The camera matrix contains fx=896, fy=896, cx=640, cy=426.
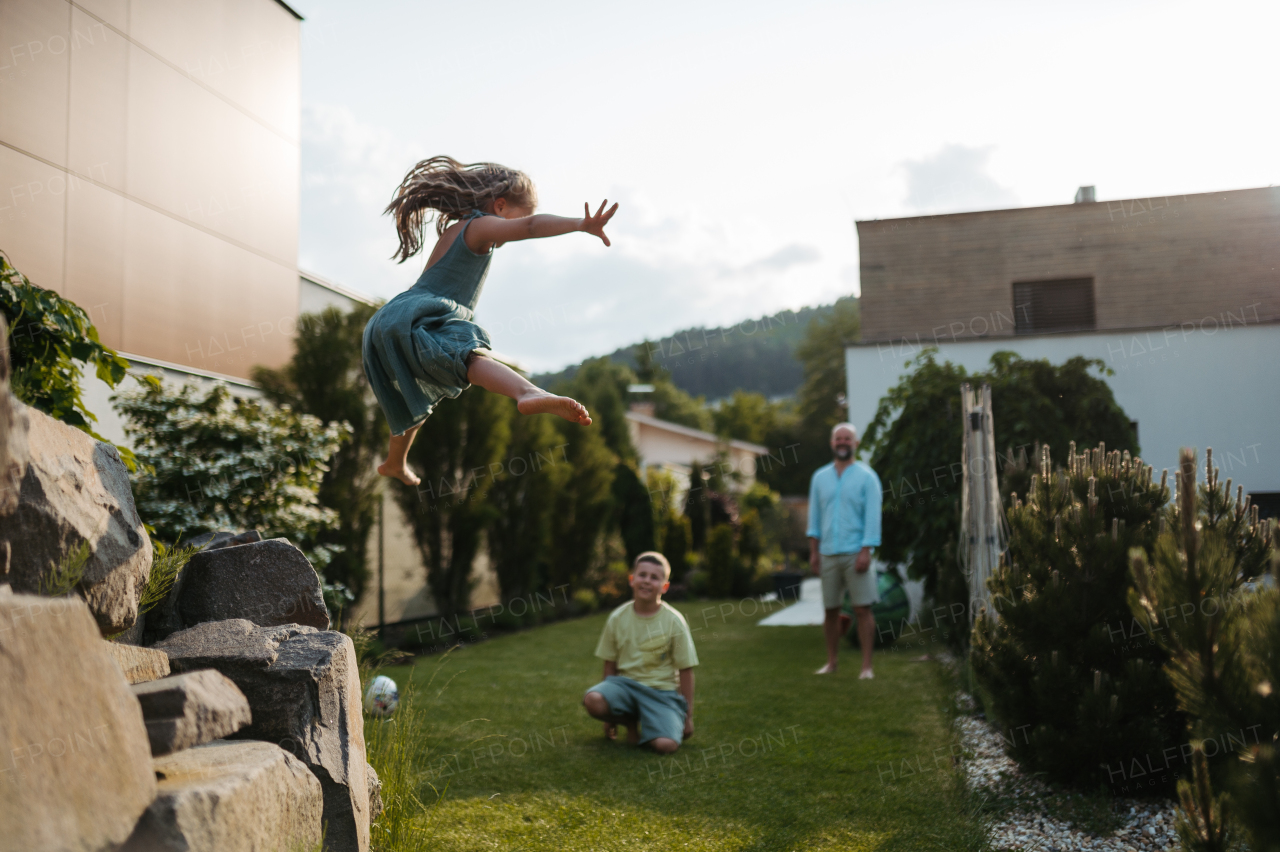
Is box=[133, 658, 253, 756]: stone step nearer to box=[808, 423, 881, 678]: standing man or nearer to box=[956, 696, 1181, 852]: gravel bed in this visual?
box=[956, 696, 1181, 852]: gravel bed

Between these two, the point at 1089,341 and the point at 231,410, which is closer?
the point at 231,410

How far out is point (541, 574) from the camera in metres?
11.8

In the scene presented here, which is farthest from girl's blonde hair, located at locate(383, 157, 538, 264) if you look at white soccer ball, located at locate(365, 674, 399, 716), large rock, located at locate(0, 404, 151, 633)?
white soccer ball, located at locate(365, 674, 399, 716)

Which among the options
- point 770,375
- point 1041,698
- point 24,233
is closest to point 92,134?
point 24,233

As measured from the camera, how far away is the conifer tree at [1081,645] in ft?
11.0

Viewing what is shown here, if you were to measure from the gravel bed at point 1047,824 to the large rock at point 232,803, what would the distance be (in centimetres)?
233

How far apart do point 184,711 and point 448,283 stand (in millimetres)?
1454

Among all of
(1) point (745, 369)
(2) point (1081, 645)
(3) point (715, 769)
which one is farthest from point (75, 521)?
(1) point (745, 369)

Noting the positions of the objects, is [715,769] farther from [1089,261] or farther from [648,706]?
[1089,261]

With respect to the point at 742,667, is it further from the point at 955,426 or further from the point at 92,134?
the point at 92,134

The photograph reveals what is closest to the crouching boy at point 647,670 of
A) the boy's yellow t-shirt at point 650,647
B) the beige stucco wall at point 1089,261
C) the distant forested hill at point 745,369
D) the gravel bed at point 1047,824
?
the boy's yellow t-shirt at point 650,647

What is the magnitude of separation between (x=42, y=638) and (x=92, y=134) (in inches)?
239

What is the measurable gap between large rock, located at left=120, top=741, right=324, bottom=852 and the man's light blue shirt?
4739 mm

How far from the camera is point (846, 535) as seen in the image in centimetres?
650
